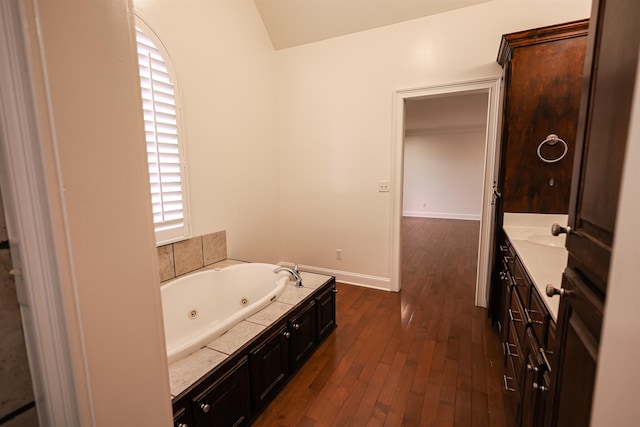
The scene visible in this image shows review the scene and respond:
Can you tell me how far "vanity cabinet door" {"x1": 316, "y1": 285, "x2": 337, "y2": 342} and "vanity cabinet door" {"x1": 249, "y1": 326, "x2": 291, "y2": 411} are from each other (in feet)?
1.40

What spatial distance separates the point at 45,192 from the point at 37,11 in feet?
0.67

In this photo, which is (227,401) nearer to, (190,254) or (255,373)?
(255,373)

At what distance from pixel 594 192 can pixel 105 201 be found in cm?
88

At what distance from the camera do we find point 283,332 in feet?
6.06

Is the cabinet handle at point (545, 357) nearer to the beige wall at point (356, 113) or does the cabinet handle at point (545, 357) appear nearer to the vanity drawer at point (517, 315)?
the vanity drawer at point (517, 315)

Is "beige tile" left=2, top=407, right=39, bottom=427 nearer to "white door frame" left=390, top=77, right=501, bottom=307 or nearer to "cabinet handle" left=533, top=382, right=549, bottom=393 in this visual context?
"cabinet handle" left=533, top=382, right=549, bottom=393

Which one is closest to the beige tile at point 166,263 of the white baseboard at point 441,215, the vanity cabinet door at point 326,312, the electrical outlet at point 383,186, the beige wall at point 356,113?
the vanity cabinet door at point 326,312

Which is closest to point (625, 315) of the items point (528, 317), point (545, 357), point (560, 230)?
→ point (560, 230)

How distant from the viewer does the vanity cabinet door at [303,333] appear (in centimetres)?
195

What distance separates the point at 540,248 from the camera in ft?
5.47

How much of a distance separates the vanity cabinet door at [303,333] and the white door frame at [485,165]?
52.7 inches

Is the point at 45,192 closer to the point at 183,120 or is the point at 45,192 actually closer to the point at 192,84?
the point at 183,120

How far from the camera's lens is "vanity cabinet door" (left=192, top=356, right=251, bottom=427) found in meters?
1.30

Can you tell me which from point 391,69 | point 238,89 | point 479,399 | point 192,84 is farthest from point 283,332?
point 391,69
